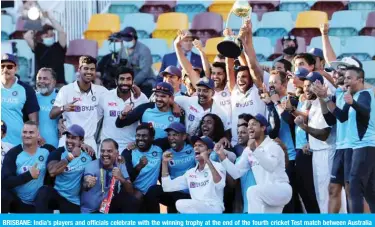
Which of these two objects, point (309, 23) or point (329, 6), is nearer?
point (309, 23)

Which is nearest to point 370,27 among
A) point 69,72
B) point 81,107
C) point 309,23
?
point 309,23

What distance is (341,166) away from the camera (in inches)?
533

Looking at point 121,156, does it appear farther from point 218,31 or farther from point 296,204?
point 218,31

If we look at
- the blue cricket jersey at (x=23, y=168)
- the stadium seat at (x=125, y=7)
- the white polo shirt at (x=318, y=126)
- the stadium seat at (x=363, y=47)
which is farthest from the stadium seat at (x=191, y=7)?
the blue cricket jersey at (x=23, y=168)

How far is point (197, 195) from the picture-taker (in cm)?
1378

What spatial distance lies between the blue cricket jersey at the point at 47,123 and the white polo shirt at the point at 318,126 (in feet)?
8.70

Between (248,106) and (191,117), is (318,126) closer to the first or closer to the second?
(248,106)

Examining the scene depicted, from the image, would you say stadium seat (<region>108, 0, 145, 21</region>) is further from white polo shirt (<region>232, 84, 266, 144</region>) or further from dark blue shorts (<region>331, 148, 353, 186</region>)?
dark blue shorts (<region>331, 148, 353, 186</region>)

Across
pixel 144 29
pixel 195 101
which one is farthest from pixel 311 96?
pixel 144 29

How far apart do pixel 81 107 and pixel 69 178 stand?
2.87 ft

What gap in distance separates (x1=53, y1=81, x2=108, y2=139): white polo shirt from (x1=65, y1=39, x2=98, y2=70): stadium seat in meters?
4.19

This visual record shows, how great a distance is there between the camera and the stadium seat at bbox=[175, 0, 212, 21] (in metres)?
19.9

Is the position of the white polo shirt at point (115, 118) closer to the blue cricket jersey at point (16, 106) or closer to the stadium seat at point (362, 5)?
the blue cricket jersey at point (16, 106)

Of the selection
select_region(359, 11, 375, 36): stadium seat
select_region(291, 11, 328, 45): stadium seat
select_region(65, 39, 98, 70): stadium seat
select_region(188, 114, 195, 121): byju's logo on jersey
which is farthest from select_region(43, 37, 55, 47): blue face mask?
select_region(188, 114, 195, 121): byju's logo on jersey
